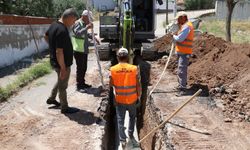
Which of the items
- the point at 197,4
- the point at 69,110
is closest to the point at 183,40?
the point at 69,110

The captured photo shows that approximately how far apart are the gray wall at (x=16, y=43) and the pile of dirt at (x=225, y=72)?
5.94m

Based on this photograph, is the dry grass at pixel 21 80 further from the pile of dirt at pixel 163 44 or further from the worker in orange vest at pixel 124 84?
the pile of dirt at pixel 163 44

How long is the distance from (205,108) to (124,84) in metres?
2.60

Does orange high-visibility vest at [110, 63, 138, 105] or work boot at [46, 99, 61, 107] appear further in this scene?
work boot at [46, 99, 61, 107]

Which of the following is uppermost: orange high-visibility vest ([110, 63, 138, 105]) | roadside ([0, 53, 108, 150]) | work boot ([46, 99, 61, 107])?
orange high-visibility vest ([110, 63, 138, 105])

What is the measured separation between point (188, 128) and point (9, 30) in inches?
405

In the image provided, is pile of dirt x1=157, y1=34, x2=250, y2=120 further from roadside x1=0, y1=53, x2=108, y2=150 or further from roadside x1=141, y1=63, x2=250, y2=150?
roadside x1=0, y1=53, x2=108, y2=150

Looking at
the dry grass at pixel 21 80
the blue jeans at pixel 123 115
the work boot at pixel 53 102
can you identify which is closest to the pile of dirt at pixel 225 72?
the blue jeans at pixel 123 115

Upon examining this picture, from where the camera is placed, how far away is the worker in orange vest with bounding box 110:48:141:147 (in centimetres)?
723

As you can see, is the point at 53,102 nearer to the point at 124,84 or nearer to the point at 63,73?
the point at 63,73

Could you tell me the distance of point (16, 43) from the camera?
16.5 meters

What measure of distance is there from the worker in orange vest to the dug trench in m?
0.80

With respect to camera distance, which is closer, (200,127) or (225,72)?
(200,127)

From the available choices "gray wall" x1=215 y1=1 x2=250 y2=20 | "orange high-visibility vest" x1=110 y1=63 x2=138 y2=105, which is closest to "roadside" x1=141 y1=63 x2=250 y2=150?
"orange high-visibility vest" x1=110 y1=63 x2=138 y2=105
